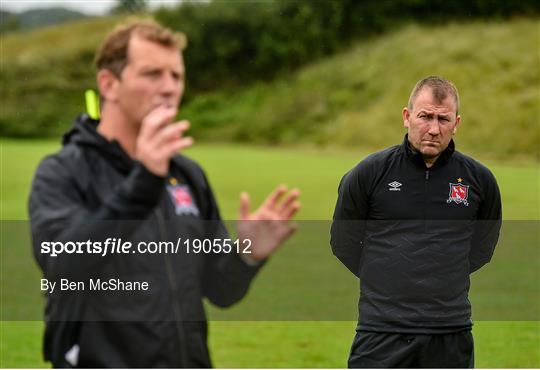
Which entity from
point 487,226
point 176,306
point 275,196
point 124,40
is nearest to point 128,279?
point 176,306

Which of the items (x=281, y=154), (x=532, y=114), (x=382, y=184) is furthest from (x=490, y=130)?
(x=382, y=184)

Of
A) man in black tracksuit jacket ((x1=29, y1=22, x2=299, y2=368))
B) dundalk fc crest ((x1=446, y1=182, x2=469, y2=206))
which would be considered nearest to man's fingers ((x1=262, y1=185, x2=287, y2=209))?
man in black tracksuit jacket ((x1=29, y1=22, x2=299, y2=368))

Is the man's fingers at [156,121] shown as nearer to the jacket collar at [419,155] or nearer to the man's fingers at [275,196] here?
the man's fingers at [275,196]

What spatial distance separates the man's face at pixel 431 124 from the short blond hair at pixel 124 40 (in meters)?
1.76

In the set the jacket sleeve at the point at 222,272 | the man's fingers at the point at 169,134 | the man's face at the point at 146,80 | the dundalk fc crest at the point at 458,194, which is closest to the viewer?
the man's fingers at the point at 169,134

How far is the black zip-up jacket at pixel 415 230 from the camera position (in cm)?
416

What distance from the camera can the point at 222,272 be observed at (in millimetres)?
2793

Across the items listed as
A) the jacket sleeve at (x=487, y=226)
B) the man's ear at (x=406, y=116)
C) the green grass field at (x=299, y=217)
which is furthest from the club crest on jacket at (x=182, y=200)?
the green grass field at (x=299, y=217)

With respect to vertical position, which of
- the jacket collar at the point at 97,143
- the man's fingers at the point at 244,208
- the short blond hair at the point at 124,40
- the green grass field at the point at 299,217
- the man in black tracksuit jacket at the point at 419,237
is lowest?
the green grass field at the point at 299,217

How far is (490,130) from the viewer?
3120 cm

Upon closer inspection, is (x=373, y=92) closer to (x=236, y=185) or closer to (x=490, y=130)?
(x=490, y=130)

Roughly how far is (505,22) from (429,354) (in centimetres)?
3866

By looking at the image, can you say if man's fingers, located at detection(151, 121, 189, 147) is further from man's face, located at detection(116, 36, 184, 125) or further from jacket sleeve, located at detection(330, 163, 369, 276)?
jacket sleeve, located at detection(330, 163, 369, 276)

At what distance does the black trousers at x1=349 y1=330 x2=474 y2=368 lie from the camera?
13.6ft
